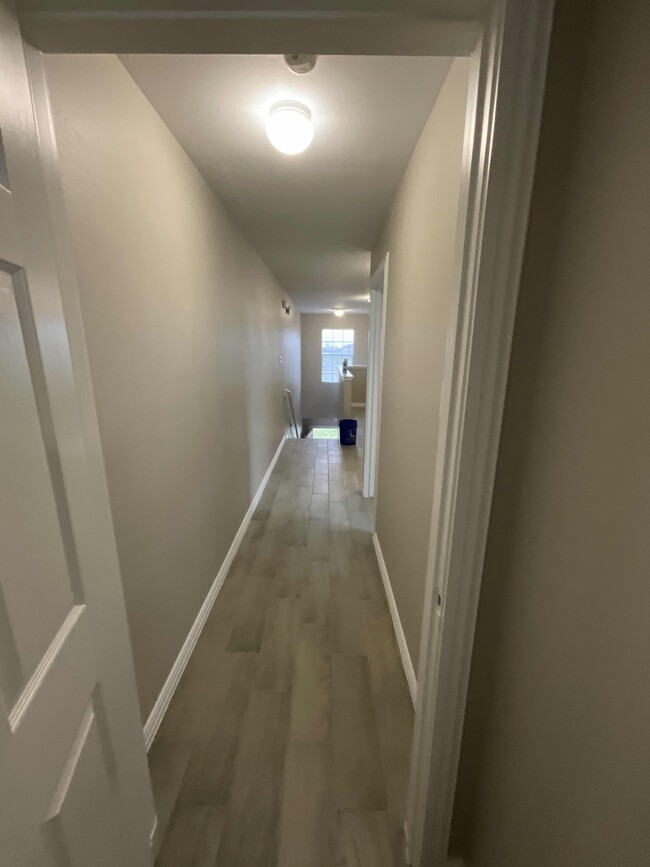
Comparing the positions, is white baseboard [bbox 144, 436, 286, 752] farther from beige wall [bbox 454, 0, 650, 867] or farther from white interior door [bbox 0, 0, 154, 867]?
beige wall [bbox 454, 0, 650, 867]

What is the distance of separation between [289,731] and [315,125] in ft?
8.04

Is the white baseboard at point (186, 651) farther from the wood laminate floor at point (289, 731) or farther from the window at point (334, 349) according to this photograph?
the window at point (334, 349)

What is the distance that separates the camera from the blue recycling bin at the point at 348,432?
18.2ft

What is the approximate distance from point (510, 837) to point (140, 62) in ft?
7.63

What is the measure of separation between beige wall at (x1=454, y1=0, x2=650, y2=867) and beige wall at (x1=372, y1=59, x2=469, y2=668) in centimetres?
33

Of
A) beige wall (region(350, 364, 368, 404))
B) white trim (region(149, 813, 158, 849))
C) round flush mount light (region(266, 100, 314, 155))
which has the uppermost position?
round flush mount light (region(266, 100, 314, 155))

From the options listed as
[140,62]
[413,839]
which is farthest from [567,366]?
[140,62]

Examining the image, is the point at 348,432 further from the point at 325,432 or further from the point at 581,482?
the point at 581,482

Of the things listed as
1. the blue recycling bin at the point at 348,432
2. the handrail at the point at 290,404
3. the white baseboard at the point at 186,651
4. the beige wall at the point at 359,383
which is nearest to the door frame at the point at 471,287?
the white baseboard at the point at 186,651

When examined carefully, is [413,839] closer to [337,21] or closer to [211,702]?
[211,702]

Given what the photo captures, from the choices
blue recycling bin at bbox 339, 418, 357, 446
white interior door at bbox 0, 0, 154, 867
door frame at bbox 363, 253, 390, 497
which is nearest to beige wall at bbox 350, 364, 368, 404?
blue recycling bin at bbox 339, 418, 357, 446

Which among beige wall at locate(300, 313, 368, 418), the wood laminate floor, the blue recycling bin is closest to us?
the wood laminate floor

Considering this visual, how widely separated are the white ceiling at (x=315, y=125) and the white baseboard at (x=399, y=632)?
6.93 ft

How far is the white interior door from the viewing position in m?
0.59
